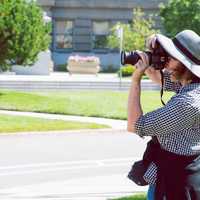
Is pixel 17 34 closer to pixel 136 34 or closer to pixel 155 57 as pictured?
pixel 136 34

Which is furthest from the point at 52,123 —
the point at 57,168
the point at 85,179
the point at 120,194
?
the point at 120,194

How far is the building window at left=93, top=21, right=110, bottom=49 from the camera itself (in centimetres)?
5266

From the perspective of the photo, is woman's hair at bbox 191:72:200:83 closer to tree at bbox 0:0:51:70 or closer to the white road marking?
the white road marking

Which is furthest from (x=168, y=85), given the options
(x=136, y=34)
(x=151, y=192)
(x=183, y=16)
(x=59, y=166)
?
(x=136, y=34)

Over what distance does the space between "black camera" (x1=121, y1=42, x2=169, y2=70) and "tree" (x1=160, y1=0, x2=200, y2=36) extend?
1471 inches

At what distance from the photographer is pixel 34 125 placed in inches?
679

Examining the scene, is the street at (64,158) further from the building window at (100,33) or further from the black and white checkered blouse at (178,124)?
the building window at (100,33)

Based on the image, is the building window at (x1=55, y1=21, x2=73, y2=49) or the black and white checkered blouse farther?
the building window at (x1=55, y1=21, x2=73, y2=49)

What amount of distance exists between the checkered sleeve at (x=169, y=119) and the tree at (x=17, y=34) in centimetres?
2071

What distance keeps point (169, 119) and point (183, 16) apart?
37989 mm

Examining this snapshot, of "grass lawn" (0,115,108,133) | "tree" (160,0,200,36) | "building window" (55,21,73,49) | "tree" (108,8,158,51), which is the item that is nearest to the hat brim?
"grass lawn" (0,115,108,133)

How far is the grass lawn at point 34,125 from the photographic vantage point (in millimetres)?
16609

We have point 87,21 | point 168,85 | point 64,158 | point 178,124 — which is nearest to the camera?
point 178,124

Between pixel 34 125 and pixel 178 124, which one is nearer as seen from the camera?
pixel 178 124
